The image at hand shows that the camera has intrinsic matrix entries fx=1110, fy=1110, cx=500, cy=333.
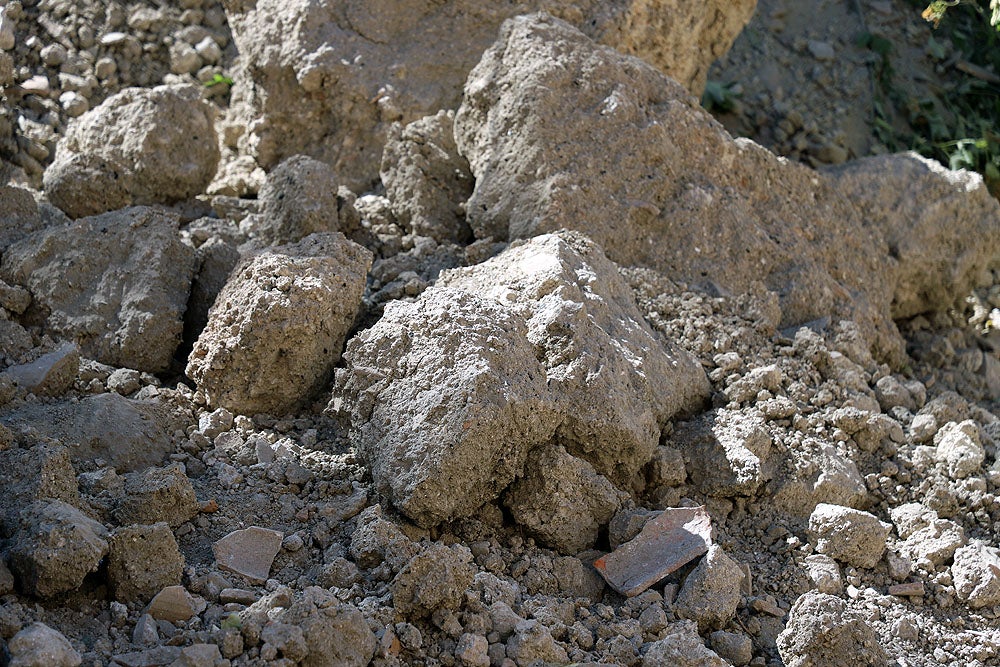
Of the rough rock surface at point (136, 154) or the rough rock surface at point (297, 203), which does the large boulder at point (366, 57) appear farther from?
the rough rock surface at point (297, 203)

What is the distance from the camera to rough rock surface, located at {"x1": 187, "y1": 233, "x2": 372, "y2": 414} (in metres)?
3.04

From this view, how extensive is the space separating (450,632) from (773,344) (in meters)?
1.66

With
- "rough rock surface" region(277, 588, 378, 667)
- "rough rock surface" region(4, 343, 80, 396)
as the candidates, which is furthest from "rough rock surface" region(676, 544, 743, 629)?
"rough rock surface" region(4, 343, 80, 396)

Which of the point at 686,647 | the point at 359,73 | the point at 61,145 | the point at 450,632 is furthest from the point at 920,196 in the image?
the point at 61,145

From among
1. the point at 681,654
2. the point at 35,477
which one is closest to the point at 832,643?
the point at 681,654

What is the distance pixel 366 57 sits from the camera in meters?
4.41

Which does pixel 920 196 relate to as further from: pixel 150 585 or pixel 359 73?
pixel 150 585

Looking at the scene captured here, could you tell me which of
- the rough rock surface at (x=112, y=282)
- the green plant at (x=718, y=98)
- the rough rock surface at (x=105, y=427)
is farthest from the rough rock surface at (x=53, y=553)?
the green plant at (x=718, y=98)

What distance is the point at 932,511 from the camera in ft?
10.2

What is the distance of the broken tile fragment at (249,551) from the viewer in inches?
99.0

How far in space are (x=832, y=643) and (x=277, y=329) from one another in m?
1.63

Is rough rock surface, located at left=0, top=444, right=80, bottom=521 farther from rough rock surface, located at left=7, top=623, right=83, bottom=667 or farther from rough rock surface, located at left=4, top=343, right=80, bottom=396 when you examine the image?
rough rock surface, located at left=4, top=343, right=80, bottom=396

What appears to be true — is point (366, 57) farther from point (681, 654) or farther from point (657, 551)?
point (681, 654)

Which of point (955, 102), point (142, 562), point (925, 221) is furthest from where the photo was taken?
point (955, 102)
